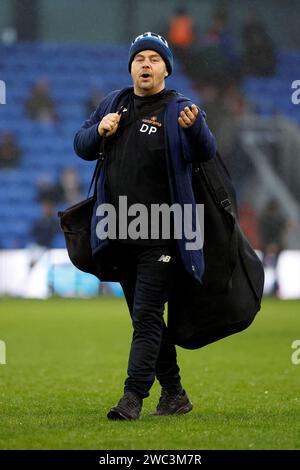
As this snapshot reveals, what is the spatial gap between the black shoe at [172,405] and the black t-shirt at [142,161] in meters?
0.97

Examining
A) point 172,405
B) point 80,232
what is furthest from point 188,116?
point 172,405

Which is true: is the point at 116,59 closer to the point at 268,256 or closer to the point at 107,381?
the point at 268,256

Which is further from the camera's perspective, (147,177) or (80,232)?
(80,232)

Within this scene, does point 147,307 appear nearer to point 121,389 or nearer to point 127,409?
point 127,409

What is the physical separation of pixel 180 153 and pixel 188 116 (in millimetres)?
215

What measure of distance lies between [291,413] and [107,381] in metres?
2.26

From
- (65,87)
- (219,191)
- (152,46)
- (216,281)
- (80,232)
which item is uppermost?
(65,87)

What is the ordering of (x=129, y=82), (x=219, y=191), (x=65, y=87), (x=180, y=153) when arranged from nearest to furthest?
(x=180, y=153), (x=219, y=191), (x=129, y=82), (x=65, y=87)

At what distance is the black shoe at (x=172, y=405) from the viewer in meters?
6.52

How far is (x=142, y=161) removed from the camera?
6055mm

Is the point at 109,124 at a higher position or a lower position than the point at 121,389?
higher

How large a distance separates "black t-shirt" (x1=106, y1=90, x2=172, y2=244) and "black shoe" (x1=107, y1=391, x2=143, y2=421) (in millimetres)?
803

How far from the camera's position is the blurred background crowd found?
23297 mm

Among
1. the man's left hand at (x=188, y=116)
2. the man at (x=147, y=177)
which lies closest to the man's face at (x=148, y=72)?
the man at (x=147, y=177)
